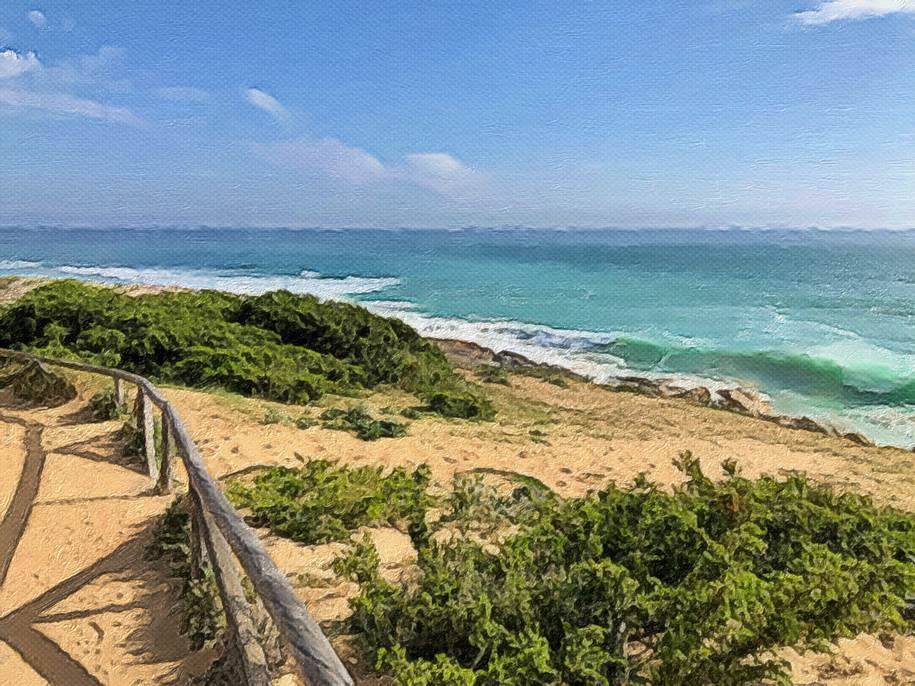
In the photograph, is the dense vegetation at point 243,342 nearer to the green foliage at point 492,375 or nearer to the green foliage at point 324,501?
the green foliage at point 492,375

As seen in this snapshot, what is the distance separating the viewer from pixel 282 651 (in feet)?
12.0

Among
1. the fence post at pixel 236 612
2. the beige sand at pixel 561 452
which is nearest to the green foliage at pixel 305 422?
the beige sand at pixel 561 452

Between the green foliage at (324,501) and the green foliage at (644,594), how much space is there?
1.30 metres

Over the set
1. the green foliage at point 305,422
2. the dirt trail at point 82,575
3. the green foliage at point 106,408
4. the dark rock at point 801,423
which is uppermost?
the green foliage at point 106,408

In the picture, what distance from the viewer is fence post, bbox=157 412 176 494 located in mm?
5562

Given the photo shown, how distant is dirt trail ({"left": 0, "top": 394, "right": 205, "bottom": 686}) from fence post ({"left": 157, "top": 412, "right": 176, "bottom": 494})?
0.55 feet

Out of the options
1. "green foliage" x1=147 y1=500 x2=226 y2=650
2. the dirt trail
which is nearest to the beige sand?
"green foliage" x1=147 y1=500 x2=226 y2=650

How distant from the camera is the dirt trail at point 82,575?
11.7 feet

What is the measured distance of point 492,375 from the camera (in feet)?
53.1

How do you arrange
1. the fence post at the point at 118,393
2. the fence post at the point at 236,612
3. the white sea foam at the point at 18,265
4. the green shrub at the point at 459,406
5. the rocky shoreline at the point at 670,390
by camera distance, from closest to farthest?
the fence post at the point at 236,612, the fence post at the point at 118,393, the green shrub at the point at 459,406, the rocky shoreline at the point at 670,390, the white sea foam at the point at 18,265

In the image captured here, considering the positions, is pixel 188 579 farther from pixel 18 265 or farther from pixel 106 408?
pixel 18 265

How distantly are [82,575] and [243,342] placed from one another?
7936mm

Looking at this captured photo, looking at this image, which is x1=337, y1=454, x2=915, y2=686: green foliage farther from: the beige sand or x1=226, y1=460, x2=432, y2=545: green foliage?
x1=226, y1=460, x2=432, y2=545: green foliage

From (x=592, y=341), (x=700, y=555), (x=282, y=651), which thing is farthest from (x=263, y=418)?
(x=592, y=341)
